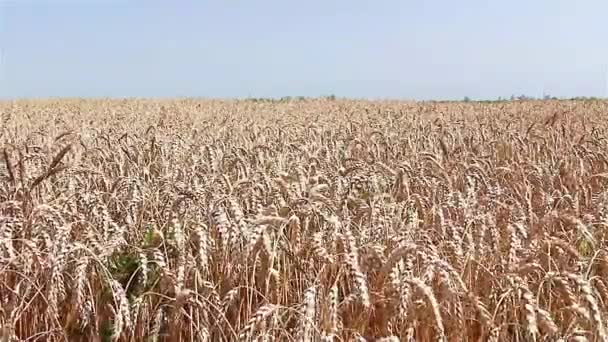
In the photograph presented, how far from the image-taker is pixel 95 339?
5.36ft

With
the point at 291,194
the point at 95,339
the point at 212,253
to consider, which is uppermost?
the point at 291,194

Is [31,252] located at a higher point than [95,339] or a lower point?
higher

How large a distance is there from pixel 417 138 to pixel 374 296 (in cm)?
449

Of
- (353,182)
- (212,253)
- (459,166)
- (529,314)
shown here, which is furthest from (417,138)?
(529,314)

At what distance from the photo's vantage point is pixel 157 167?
13.0 feet

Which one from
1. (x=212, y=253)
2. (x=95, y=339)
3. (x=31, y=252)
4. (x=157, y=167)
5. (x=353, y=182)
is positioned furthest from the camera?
(x=157, y=167)

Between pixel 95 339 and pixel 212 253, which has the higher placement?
pixel 212 253

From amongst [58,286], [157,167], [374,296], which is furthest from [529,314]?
[157,167]

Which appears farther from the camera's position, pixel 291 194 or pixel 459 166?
pixel 459 166

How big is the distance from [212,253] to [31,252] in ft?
2.12

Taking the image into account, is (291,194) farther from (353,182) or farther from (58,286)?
(58,286)

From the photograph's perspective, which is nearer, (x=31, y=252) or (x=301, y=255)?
(x=31, y=252)

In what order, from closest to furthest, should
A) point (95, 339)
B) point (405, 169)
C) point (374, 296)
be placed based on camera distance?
1. point (95, 339)
2. point (374, 296)
3. point (405, 169)

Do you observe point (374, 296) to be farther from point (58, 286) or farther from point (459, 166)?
point (459, 166)
